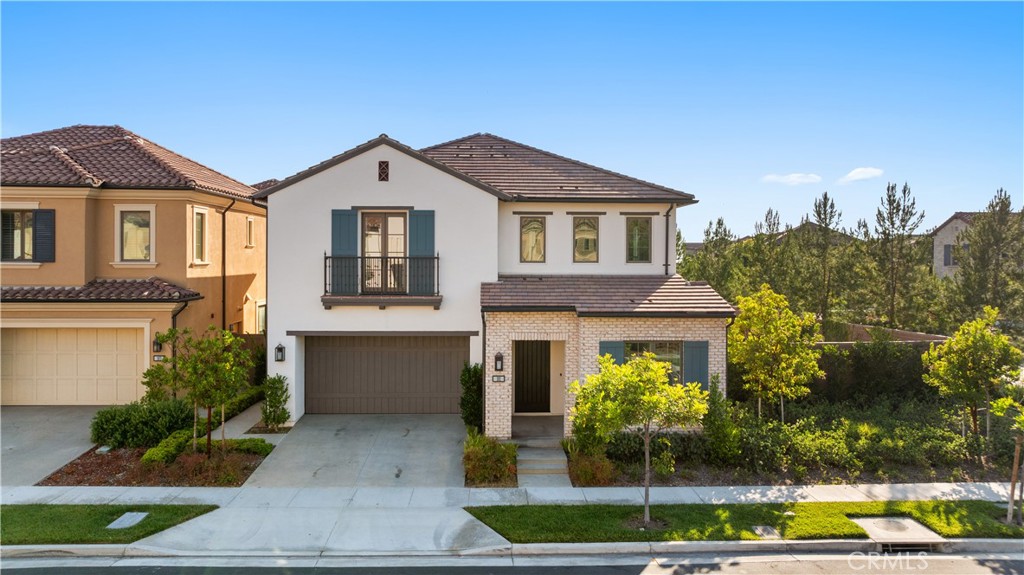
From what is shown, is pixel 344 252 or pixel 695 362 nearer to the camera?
pixel 695 362

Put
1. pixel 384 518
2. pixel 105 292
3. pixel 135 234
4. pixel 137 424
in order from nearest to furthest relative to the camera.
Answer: pixel 384 518
pixel 137 424
pixel 105 292
pixel 135 234

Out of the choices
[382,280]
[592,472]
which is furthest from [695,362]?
[382,280]

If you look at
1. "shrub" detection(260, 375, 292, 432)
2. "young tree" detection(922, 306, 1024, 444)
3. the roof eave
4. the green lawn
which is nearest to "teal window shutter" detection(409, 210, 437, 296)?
the roof eave

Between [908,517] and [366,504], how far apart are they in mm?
9169

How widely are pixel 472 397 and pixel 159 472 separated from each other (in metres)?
6.59

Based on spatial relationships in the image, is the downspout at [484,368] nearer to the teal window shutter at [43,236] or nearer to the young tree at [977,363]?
the young tree at [977,363]

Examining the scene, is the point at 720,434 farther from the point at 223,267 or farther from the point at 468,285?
the point at 223,267

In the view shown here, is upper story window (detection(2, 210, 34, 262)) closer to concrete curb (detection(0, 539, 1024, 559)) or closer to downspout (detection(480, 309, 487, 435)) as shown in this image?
concrete curb (detection(0, 539, 1024, 559))

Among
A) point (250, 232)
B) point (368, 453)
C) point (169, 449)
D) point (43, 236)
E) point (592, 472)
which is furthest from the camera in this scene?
point (250, 232)

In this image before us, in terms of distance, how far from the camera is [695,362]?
47.2ft

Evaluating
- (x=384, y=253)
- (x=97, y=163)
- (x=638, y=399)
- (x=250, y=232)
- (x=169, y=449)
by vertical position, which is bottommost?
(x=169, y=449)

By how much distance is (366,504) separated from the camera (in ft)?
37.3

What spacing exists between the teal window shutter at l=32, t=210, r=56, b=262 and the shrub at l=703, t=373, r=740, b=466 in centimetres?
1632

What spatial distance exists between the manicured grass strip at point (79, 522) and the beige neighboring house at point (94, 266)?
6.09 meters
